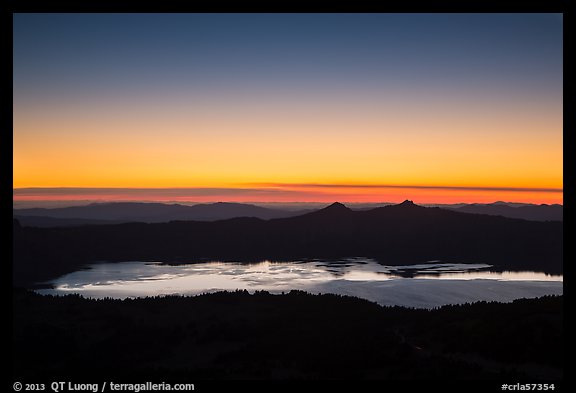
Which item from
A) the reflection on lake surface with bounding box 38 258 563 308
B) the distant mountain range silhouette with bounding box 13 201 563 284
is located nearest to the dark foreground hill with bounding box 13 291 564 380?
the reflection on lake surface with bounding box 38 258 563 308

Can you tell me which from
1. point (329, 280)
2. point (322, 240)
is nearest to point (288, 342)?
point (329, 280)

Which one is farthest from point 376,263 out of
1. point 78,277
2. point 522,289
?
point 78,277

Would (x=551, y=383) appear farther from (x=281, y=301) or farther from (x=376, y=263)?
(x=376, y=263)

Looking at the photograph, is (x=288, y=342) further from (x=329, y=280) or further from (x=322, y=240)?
(x=322, y=240)

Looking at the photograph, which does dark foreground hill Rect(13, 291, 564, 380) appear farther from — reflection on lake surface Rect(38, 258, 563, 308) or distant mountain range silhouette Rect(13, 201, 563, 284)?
distant mountain range silhouette Rect(13, 201, 563, 284)

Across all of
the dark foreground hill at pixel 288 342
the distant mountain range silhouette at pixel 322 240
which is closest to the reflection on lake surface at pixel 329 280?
the distant mountain range silhouette at pixel 322 240
